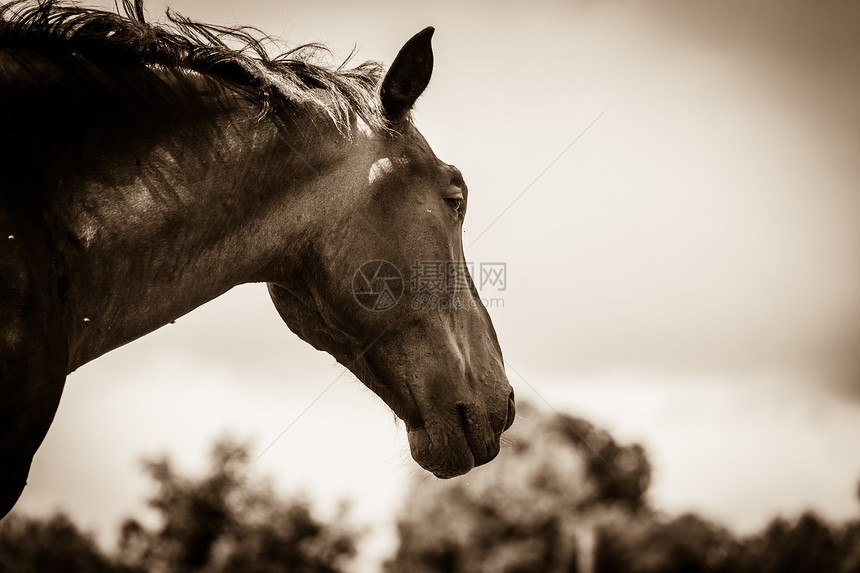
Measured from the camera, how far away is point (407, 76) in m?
3.77

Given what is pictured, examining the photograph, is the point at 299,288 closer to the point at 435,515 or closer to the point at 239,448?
the point at 239,448

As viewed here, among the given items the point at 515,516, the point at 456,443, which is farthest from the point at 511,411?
the point at 515,516

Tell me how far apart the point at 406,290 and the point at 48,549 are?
58887 millimetres

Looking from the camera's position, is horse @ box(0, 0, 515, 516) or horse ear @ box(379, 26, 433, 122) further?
horse ear @ box(379, 26, 433, 122)

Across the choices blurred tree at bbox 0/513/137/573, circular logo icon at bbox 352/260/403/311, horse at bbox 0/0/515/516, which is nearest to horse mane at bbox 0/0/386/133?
horse at bbox 0/0/515/516

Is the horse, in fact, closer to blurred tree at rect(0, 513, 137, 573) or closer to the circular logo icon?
the circular logo icon

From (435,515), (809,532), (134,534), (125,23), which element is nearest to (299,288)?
(125,23)

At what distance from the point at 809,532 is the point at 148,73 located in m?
79.9

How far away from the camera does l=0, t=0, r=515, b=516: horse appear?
2789 millimetres

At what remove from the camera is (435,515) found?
217 ft

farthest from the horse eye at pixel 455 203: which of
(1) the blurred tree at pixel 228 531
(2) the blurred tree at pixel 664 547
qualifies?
(2) the blurred tree at pixel 664 547

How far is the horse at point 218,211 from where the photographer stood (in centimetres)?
279

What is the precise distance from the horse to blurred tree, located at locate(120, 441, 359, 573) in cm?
4797

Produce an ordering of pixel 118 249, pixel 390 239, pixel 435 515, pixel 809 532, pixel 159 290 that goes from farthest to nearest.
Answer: pixel 809 532, pixel 435 515, pixel 390 239, pixel 159 290, pixel 118 249
